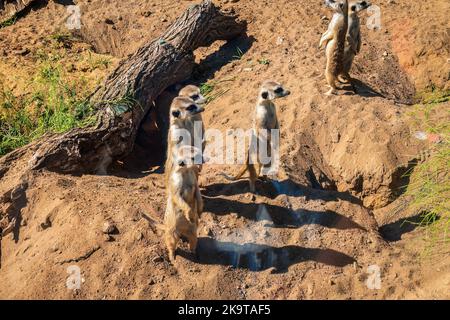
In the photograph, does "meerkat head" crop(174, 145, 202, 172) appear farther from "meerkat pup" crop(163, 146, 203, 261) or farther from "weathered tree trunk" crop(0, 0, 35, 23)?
"weathered tree trunk" crop(0, 0, 35, 23)

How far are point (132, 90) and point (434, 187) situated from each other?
3347 mm

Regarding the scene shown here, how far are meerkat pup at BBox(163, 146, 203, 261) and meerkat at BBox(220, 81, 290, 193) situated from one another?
87 cm

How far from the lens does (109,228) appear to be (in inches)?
187

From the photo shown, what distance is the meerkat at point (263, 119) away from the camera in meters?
5.25

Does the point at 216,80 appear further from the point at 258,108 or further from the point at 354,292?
the point at 354,292

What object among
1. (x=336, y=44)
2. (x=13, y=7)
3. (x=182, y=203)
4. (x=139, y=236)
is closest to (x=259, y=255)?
(x=182, y=203)

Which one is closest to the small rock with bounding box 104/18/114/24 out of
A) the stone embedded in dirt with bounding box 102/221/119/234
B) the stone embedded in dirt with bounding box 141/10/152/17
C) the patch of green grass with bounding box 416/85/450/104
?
the stone embedded in dirt with bounding box 141/10/152/17

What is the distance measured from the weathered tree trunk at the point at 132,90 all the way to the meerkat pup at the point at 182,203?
5.39 feet

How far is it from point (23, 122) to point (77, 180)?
5.55ft

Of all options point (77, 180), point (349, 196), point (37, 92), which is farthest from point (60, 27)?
point (349, 196)

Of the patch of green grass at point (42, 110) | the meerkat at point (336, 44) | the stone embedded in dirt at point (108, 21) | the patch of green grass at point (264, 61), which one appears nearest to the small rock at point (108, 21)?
the stone embedded in dirt at point (108, 21)

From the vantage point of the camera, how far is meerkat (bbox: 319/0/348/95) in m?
6.59

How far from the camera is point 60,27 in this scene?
863 cm

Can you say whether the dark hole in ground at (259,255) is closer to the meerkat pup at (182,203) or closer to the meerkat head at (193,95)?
the meerkat pup at (182,203)
